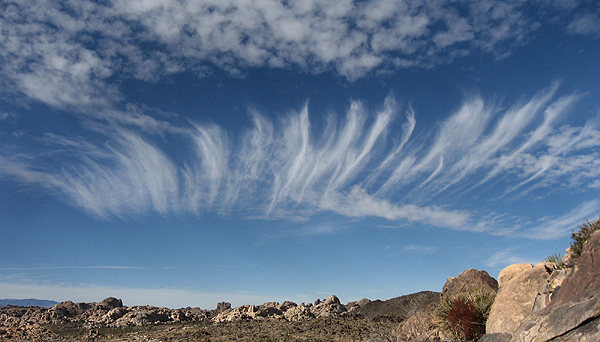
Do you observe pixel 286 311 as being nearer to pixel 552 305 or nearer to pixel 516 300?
pixel 516 300

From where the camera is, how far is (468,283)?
2189 centimetres

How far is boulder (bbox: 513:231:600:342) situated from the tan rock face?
133cm

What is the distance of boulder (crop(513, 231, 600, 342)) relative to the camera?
10.0 meters

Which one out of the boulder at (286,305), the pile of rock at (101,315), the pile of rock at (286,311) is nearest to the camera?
the pile of rock at (286,311)

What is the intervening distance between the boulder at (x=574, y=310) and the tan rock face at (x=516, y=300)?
1330 millimetres

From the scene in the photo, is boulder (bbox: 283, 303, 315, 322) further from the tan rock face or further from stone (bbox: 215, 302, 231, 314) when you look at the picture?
the tan rock face

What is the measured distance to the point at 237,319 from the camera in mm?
57094

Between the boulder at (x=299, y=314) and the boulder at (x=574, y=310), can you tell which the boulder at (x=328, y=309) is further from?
the boulder at (x=574, y=310)

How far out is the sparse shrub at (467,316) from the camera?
17.4 meters

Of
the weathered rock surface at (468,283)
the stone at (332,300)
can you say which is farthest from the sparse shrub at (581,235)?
the stone at (332,300)

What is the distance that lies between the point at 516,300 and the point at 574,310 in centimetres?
419

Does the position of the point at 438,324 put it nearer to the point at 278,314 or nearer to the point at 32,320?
the point at 278,314

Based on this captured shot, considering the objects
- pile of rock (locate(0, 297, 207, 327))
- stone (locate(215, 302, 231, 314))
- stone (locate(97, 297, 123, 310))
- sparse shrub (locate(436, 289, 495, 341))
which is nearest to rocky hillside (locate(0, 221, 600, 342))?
sparse shrub (locate(436, 289, 495, 341))

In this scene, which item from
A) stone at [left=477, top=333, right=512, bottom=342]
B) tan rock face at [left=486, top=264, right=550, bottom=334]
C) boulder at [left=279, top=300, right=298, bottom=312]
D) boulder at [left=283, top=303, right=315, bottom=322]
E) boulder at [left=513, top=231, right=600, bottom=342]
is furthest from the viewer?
boulder at [left=279, top=300, right=298, bottom=312]
